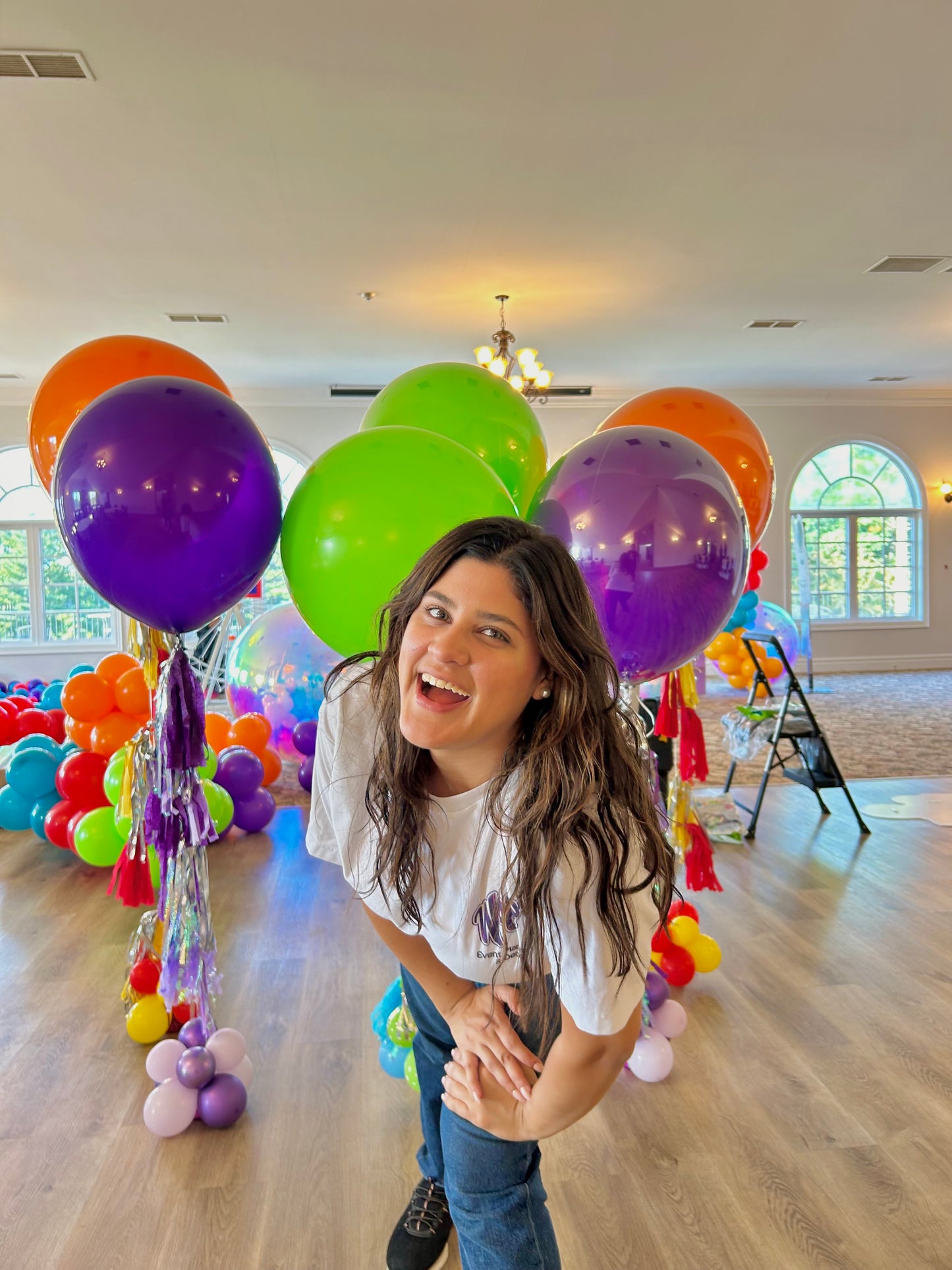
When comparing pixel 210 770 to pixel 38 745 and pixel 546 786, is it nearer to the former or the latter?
pixel 38 745

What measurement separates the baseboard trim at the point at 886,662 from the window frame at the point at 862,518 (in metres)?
0.34

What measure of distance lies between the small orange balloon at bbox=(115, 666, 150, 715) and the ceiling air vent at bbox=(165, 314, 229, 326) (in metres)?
3.34

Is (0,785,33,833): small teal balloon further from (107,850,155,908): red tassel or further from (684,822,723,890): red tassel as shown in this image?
(684,822,723,890): red tassel

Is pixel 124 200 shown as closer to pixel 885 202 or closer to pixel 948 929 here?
pixel 885 202

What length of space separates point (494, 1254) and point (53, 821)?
9.96 ft

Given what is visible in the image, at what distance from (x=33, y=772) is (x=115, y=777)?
0.83 metres

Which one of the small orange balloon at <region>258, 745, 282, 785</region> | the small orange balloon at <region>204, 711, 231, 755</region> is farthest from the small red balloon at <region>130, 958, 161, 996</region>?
the small orange balloon at <region>258, 745, 282, 785</region>

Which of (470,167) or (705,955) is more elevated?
(470,167)

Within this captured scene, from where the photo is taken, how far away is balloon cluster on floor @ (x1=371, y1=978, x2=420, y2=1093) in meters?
2.01

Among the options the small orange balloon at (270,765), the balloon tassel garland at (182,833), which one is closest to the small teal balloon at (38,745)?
the small orange balloon at (270,765)

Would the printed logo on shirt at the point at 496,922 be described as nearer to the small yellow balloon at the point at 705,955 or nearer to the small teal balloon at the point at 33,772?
the small yellow balloon at the point at 705,955

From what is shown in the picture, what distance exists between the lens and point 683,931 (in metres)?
2.57

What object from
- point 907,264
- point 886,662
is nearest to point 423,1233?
point 907,264

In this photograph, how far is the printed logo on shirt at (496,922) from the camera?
1.07 m
